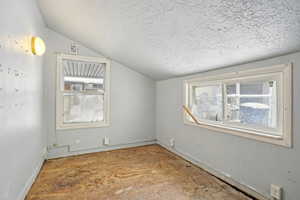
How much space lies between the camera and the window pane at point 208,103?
2.38m

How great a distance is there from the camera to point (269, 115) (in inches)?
66.9

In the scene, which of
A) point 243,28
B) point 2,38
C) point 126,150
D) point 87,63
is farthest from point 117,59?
point 243,28

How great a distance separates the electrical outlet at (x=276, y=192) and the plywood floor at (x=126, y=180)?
266 mm

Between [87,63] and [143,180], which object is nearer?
[143,180]

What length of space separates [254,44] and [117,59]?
2.51 m

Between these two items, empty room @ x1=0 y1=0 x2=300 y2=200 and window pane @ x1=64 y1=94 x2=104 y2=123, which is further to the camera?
window pane @ x1=64 y1=94 x2=104 y2=123

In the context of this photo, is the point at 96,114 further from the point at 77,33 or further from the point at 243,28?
the point at 243,28

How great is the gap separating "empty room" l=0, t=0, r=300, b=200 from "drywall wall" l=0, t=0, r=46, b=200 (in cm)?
1

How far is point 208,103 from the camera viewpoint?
2604 mm

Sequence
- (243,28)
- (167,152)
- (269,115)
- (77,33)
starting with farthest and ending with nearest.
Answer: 1. (167,152)
2. (77,33)
3. (269,115)
4. (243,28)

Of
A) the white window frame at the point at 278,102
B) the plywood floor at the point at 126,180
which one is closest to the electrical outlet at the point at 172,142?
the plywood floor at the point at 126,180

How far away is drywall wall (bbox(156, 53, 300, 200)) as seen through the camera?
1.38 m

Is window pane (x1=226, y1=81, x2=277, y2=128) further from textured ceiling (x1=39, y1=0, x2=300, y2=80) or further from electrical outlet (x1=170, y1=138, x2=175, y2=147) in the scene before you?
electrical outlet (x1=170, y1=138, x2=175, y2=147)

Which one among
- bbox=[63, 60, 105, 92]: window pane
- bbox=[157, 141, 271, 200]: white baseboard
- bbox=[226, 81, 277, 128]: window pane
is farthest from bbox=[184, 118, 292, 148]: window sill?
bbox=[63, 60, 105, 92]: window pane
